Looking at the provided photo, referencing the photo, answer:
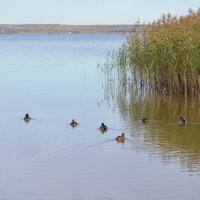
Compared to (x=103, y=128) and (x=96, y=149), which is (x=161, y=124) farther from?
(x=96, y=149)

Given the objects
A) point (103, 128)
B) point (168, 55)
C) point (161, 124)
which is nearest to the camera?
point (103, 128)

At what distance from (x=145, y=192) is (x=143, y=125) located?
693cm

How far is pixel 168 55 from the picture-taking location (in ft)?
72.8

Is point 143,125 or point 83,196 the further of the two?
point 143,125

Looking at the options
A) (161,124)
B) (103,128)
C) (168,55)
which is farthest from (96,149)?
(168,55)

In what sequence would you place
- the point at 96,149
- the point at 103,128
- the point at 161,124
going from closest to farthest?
the point at 96,149
the point at 103,128
the point at 161,124

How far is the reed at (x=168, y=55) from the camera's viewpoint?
2145 cm

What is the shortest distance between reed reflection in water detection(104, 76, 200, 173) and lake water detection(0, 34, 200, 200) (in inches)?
0.8

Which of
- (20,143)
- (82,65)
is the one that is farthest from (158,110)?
(82,65)

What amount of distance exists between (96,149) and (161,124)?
3945 mm

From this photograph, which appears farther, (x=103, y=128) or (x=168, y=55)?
(x=168, y=55)

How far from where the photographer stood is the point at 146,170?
12.7 meters

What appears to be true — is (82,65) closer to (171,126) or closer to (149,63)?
(149,63)

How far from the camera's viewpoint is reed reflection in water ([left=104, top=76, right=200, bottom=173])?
46.4 ft
